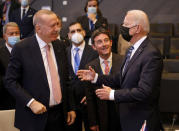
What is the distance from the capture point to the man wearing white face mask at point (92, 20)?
4.99m

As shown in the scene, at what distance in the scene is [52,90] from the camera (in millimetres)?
2430

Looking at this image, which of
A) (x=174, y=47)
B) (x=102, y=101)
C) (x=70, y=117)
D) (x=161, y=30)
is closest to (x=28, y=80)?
(x=70, y=117)

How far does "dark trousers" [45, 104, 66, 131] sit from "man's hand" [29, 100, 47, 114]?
202mm

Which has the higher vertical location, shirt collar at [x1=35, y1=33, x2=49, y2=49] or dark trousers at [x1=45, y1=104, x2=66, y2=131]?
shirt collar at [x1=35, y1=33, x2=49, y2=49]

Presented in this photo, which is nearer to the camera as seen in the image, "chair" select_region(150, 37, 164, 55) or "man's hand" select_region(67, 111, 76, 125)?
"man's hand" select_region(67, 111, 76, 125)

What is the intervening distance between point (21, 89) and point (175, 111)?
7.68ft

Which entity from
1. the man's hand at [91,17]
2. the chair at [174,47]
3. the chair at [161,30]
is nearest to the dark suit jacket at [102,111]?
the man's hand at [91,17]

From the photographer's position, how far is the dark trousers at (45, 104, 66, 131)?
2459 millimetres

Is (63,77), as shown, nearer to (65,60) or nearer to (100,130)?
(65,60)

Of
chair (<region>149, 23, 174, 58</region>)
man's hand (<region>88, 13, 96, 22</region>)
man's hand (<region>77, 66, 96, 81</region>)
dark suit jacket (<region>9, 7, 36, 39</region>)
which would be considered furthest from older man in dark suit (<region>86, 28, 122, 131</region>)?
chair (<region>149, 23, 174, 58</region>)

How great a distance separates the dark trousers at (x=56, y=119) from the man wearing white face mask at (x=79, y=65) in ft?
2.31

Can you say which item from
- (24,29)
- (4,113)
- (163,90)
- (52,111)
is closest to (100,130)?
(52,111)

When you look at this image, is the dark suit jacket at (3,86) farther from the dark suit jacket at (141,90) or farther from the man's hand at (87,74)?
the dark suit jacket at (141,90)

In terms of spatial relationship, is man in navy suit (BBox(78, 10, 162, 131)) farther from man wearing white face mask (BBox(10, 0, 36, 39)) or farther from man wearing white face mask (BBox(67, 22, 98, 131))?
man wearing white face mask (BBox(10, 0, 36, 39))
